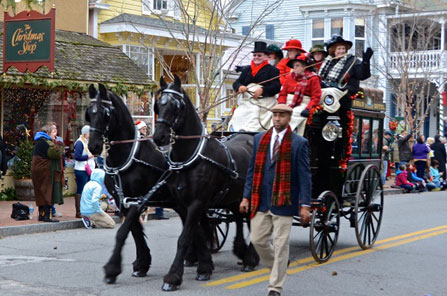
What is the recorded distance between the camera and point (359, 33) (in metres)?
34.6

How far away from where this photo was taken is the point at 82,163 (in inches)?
591

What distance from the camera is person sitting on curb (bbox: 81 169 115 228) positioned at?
13438 millimetres

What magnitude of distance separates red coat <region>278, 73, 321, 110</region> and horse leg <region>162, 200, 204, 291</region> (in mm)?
2562

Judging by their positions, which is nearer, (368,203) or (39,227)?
(368,203)

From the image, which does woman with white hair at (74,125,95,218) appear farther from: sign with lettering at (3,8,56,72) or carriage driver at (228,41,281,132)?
carriage driver at (228,41,281,132)

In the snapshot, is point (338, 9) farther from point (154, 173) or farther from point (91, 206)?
point (154, 173)

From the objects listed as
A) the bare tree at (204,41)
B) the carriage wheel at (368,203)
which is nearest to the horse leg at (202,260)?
the carriage wheel at (368,203)

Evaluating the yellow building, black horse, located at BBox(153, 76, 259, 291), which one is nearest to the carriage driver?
black horse, located at BBox(153, 76, 259, 291)

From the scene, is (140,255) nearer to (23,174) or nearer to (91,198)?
(91,198)

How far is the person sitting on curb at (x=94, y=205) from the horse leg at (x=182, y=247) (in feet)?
17.6

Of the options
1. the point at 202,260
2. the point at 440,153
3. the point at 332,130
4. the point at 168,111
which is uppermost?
the point at 168,111

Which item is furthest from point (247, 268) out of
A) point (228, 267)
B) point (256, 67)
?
point (256, 67)

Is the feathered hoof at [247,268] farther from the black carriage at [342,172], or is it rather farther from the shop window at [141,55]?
the shop window at [141,55]

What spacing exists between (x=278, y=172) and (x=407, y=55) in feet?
78.7
